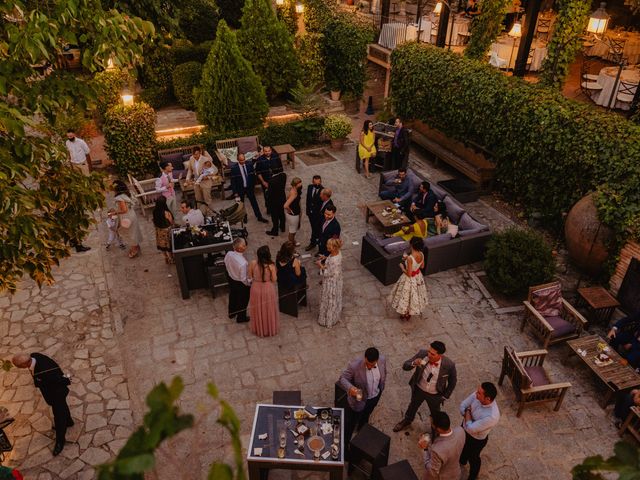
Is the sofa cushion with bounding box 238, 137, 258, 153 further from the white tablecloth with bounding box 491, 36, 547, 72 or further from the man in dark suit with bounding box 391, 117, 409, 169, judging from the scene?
the white tablecloth with bounding box 491, 36, 547, 72

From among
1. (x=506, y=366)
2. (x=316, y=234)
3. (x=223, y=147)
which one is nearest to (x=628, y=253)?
(x=506, y=366)

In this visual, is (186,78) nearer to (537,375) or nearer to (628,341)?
(537,375)

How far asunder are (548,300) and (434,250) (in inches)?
93.4

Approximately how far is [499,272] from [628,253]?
2544 millimetres

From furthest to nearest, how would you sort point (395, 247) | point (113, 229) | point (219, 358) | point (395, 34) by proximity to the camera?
point (395, 34), point (113, 229), point (395, 247), point (219, 358)

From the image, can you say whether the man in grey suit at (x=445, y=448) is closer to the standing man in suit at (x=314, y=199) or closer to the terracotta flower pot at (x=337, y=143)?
the standing man in suit at (x=314, y=199)

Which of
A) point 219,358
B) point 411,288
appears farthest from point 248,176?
point 411,288

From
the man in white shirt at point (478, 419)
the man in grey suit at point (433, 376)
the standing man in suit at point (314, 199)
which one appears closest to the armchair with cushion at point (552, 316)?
the man in grey suit at point (433, 376)

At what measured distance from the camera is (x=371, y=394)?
6.71 meters

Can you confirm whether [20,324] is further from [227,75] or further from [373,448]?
[227,75]

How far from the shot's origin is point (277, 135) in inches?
623

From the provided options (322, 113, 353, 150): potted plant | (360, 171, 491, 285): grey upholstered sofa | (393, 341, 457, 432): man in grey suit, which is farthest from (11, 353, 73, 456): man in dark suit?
(322, 113, 353, 150): potted plant

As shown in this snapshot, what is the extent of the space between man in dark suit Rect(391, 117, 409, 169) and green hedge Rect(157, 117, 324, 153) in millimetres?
3224

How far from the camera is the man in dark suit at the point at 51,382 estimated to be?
256 inches
